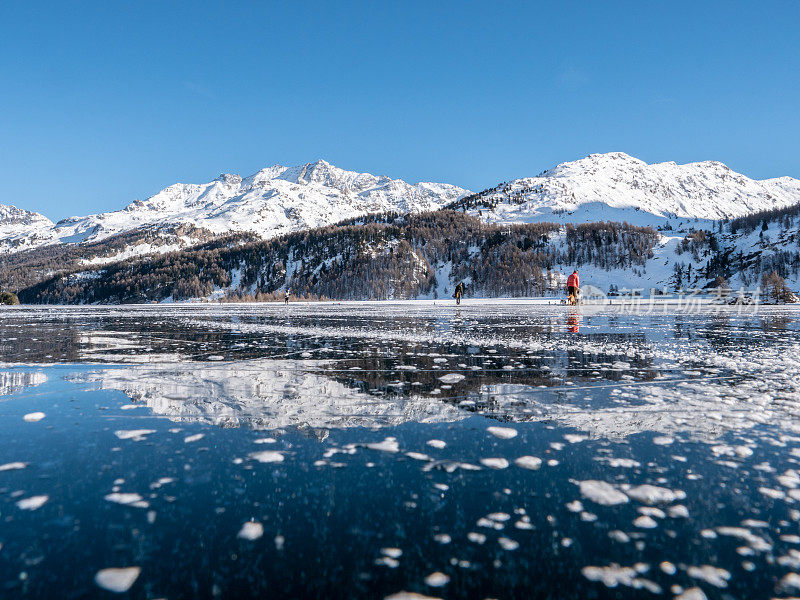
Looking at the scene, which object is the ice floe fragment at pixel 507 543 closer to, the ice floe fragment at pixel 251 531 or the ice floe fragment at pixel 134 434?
the ice floe fragment at pixel 251 531

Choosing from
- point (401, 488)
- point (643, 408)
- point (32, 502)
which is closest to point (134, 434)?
point (32, 502)

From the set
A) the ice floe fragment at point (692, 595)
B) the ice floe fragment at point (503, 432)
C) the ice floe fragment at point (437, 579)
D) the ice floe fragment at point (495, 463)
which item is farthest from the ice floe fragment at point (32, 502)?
the ice floe fragment at point (692, 595)

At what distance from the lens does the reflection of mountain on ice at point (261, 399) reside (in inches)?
188

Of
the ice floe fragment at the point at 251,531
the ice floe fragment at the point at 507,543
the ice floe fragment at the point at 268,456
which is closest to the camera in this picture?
the ice floe fragment at the point at 507,543

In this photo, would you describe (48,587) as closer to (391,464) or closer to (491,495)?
(391,464)

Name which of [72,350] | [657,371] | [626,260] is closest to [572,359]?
[657,371]

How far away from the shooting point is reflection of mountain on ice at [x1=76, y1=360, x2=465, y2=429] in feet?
15.6

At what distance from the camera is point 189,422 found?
4.62 m

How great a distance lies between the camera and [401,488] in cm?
309

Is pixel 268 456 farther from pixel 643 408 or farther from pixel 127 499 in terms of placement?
pixel 643 408

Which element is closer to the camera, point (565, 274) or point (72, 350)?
point (72, 350)

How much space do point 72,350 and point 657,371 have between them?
12457 millimetres

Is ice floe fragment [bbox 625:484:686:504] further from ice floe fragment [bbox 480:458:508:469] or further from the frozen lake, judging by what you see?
ice floe fragment [bbox 480:458:508:469]

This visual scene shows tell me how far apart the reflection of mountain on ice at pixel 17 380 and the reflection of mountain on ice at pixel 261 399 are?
0.66 m
